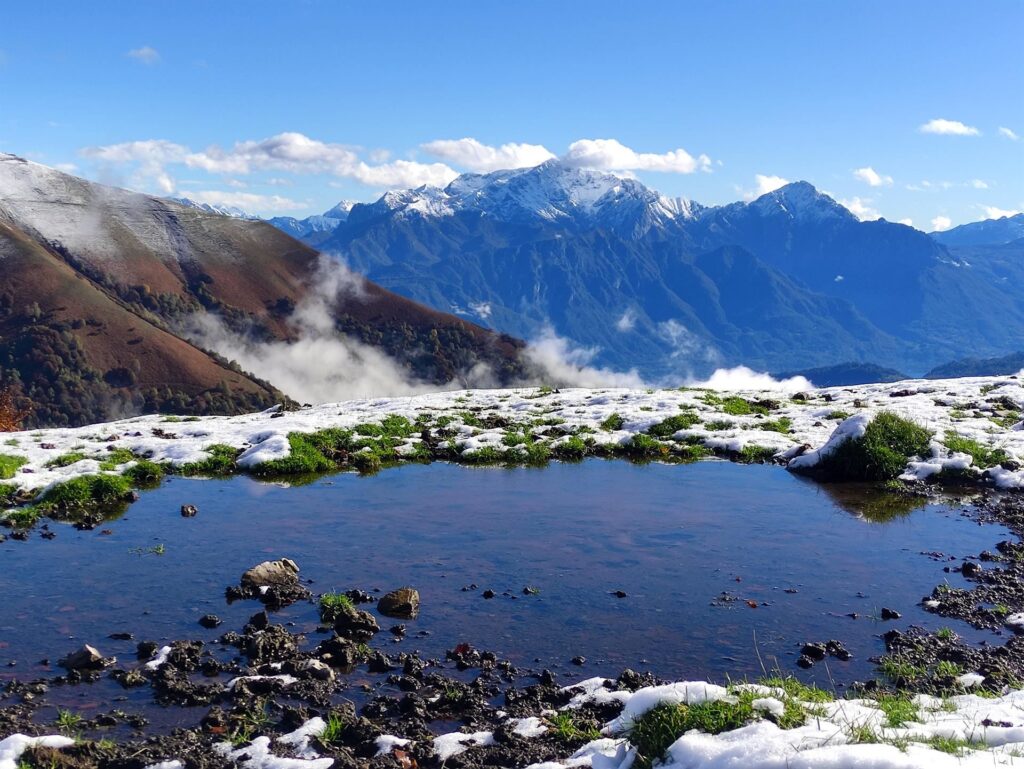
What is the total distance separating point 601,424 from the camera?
32969 mm

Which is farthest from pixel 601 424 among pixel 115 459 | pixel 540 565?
pixel 115 459

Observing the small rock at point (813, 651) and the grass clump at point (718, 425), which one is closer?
the small rock at point (813, 651)

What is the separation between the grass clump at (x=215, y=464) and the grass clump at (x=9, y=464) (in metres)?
4.68

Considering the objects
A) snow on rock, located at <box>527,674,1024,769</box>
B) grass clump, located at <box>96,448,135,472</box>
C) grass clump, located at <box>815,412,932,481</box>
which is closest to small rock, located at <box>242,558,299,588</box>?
snow on rock, located at <box>527,674,1024,769</box>

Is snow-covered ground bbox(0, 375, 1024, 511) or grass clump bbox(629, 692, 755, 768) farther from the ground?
snow-covered ground bbox(0, 375, 1024, 511)

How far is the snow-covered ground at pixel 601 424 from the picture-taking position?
27016mm

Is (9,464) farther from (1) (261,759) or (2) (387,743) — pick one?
(2) (387,743)

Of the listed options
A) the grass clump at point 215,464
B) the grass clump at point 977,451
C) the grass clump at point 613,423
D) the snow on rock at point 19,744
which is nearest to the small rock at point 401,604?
the snow on rock at point 19,744

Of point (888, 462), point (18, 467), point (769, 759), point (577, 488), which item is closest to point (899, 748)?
point (769, 759)

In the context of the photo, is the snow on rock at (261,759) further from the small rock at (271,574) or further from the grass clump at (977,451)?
the grass clump at (977,451)

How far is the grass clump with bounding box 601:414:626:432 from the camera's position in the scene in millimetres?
32531

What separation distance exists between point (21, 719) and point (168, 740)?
222 cm

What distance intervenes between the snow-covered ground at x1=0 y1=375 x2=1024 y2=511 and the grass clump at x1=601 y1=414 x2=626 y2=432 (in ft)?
0.18

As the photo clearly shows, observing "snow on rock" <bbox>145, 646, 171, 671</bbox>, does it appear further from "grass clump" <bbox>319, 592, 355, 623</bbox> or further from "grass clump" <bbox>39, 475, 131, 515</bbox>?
"grass clump" <bbox>39, 475, 131, 515</bbox>
